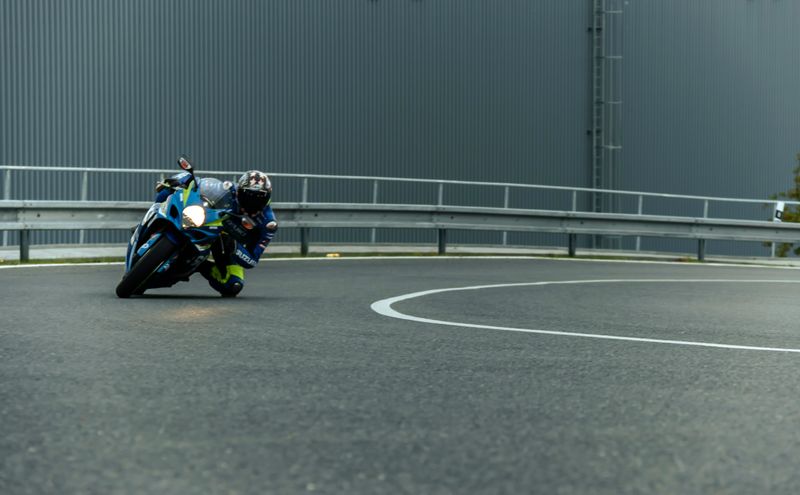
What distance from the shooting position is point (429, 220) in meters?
22.4

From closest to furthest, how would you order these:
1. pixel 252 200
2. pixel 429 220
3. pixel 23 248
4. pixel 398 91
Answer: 1. pixel 252 200
2. pixel 23 248
3. pixel 429 220
4. pixel 398 91

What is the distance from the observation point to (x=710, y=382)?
6.36 metres

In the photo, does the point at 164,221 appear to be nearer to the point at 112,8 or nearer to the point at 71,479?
the point at 71,479

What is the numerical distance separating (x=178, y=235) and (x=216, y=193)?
1.62 feet

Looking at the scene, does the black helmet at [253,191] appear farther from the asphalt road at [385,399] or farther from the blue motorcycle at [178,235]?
the asphalt road at [385,399]

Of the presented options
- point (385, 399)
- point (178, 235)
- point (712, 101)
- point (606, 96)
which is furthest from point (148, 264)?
point (712, 101)

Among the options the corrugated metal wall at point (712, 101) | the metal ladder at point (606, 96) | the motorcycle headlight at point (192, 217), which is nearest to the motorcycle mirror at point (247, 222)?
the motorcycle headlight at point (192, 217)

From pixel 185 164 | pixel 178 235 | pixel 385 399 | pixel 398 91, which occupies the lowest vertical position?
pixel 385 399

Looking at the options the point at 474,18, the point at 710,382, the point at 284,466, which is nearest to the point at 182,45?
the point at 474,18

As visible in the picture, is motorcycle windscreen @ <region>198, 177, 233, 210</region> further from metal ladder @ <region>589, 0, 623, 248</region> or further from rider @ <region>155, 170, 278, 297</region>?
metal ladder @ <region>589, 0, 623, 248</region>

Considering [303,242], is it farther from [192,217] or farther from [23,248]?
[192,217]

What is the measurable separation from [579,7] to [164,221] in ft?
73.5

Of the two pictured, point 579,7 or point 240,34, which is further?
point 579,7

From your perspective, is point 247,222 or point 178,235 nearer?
point 178,235
